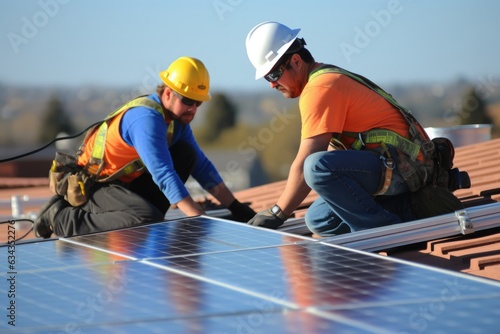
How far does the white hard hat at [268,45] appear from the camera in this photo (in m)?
5.48

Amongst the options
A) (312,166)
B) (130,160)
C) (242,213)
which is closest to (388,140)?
(312,166)

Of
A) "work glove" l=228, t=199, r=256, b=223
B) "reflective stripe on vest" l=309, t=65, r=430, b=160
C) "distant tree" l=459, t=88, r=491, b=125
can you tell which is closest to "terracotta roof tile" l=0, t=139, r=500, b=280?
"work glove" l=228, t=199, r=256, b=223

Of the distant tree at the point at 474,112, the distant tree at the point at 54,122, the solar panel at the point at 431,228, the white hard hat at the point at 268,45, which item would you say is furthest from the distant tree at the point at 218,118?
the solar panel at the point at 431,228

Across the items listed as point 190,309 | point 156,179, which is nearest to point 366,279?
point 190,309

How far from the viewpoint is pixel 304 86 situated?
18.2ft

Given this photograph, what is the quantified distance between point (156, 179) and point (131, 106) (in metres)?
0.70

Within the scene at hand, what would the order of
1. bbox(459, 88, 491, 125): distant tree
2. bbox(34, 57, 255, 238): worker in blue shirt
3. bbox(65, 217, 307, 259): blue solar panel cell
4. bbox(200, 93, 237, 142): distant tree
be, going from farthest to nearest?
bbox(200, 93, 237, 142): distant tree < bbox(459, 88, 491, 125): distant tree < bbox(34, 57, 255, 238): worker in blue shirt < bbox(65, 217, 307, 259): blue solar panel cell

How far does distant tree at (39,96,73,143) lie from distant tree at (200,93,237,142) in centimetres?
613

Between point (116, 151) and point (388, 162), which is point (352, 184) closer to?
point (388, 162)

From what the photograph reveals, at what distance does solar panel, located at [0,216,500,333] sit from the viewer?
3.17 meters

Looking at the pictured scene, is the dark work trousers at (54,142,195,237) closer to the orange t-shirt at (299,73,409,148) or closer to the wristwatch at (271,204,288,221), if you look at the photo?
the wristwatch at (271,204,288,221)

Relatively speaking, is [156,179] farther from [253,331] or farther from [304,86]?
[253,331]

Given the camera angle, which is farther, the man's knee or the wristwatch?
the wristwatch

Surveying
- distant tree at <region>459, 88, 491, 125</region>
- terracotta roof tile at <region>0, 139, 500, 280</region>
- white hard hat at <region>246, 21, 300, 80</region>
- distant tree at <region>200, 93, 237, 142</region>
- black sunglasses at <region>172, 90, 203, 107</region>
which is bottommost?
distant tree at <region>200, 93, 237, 142</region>
